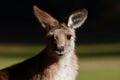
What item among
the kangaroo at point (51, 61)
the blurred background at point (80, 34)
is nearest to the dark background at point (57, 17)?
the blurred background at point (80, 34)

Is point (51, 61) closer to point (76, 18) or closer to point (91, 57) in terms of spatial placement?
point (76, 18)

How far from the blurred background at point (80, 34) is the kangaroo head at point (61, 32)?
9.25m

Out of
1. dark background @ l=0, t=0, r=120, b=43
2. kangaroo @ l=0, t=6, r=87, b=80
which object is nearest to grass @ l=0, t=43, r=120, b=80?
dark background @ l=0, t=0, r=120, b=43

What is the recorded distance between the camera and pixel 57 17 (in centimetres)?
3578

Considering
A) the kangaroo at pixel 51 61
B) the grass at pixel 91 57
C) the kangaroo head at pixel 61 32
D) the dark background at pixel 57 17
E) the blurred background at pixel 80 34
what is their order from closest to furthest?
the kangaroo head at pixel 61 32, the kangaroo at pixel 51 61, the grass at pixel 91 57, the blurred background at pixel 80 34, the dark background at pixel 57 17

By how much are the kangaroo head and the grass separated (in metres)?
7.78

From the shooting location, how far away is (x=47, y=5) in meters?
38.1

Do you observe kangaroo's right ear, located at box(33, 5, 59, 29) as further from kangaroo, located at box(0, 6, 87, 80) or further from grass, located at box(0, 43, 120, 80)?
grass, located at box(0, 43, 120, 80)

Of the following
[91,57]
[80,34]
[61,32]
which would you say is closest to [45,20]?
[61,32]

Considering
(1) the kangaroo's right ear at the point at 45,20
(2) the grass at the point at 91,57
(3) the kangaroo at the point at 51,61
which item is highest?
(2) the grass at the point at 91,57

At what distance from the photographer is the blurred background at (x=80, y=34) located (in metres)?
24.1

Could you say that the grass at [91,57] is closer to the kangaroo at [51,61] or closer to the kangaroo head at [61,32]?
the kangaroo at [51,61]

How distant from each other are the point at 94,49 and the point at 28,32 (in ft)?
22.1

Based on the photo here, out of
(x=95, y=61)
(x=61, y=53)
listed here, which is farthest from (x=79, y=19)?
(x=95, y=61)
